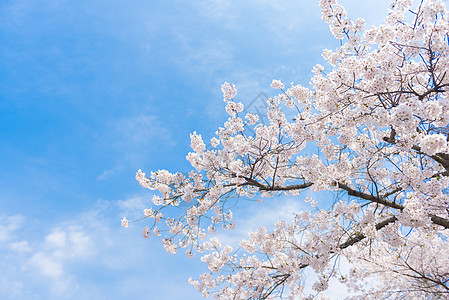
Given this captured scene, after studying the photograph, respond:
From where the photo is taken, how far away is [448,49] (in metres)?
4.58

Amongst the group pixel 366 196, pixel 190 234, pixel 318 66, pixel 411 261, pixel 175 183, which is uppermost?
pixel 318 66

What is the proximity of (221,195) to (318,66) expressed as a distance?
3.60 metres

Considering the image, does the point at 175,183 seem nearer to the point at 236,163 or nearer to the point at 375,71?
the point at 236,163

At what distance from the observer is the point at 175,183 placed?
20.7 feet

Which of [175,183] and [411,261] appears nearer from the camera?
[175,183]

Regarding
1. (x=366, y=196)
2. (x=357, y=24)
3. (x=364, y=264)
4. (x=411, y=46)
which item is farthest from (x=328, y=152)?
(x=364, y=264)

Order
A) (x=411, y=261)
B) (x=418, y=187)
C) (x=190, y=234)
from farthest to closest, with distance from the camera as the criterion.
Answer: (x=411, y=261) < (x=190, y=234) < (x=418, y=187)

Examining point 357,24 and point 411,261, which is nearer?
point 357,24

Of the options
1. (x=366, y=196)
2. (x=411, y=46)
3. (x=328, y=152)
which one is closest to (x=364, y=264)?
(x=366, y=196)

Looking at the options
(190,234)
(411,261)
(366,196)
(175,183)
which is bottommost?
(411,261)

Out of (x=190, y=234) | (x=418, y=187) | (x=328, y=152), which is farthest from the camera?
(x=190, y=234)

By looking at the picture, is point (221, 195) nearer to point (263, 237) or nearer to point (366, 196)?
point (263, 237)

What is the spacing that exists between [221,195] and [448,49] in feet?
15.6

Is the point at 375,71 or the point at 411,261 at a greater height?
the point at 375,71
